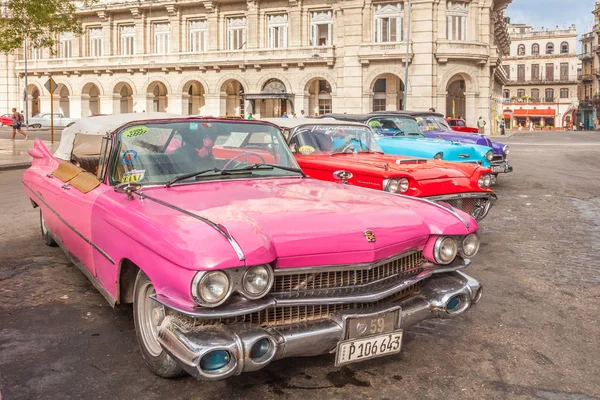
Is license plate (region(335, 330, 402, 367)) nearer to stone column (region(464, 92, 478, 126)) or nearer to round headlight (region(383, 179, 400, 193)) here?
round headlight (region(383, 179, 400, 193))

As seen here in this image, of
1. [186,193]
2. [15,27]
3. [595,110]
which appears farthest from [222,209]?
[595,110]

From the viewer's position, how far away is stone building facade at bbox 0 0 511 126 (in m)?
34.7

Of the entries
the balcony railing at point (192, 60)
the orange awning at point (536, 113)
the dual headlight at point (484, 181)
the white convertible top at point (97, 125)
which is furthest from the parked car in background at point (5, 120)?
the orange awning at point (536, 113)

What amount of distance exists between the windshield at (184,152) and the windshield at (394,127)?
782 cm

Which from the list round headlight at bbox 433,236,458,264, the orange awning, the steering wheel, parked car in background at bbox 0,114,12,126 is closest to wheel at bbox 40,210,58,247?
the steering wheel

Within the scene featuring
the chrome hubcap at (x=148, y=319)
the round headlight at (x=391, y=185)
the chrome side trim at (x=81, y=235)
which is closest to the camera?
the chrome hubcap at (x=148, y=319)

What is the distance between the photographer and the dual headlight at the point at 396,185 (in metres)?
6.59

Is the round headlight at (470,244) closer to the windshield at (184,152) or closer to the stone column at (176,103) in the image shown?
the windshield at (184,152)

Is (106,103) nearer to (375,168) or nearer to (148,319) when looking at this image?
(375,168)

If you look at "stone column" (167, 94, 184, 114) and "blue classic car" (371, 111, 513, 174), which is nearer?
"blue classic car" (371, 111, 513, 174)

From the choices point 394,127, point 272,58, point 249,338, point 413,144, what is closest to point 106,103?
point 272,58

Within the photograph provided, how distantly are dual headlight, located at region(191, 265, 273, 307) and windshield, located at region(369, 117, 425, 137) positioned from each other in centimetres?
946

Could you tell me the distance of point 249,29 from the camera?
124ft

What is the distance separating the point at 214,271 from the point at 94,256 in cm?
169
